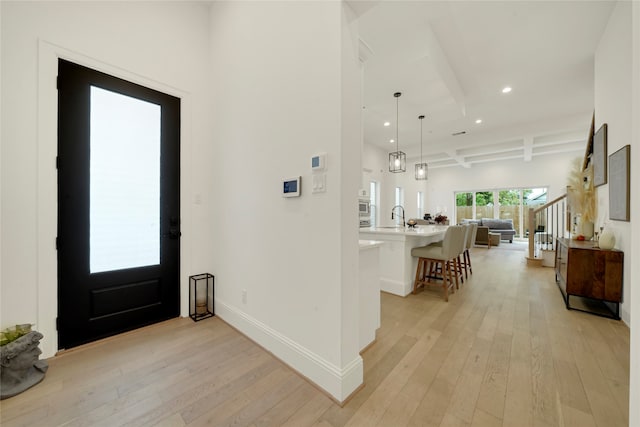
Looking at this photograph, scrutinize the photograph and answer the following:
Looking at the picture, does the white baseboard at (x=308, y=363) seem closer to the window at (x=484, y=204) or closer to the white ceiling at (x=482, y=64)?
the white ceiling at (x=482, y=64)

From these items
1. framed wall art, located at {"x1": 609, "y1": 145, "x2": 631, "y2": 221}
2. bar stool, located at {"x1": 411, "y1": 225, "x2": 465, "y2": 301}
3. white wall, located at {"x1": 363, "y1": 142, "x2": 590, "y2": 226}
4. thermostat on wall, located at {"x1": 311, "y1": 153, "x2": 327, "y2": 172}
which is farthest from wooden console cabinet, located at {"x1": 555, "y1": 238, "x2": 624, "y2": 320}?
white wall, located at {"x1": 363, "y1": 142, "x2": 590, "y2": 226}

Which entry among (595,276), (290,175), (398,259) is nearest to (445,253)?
(398,259)

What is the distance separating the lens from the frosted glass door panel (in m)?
2.17

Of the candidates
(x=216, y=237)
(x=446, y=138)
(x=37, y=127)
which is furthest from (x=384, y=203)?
(x=37, y=127)

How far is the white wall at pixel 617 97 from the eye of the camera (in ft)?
7.95

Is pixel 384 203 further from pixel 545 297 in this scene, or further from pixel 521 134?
pixel 545 297

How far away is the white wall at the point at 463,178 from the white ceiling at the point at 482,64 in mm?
1667

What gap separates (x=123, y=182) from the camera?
7.55ft

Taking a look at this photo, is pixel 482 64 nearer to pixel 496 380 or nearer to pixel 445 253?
pixel 445 253

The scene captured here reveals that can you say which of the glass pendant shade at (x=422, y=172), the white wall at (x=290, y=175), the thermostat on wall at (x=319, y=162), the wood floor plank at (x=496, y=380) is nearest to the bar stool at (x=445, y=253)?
the wood floor plank at (x=496, y=380)

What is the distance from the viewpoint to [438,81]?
4.11m

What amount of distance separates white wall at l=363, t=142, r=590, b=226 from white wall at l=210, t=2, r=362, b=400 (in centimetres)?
527

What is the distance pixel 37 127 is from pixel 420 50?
4141 millimetres

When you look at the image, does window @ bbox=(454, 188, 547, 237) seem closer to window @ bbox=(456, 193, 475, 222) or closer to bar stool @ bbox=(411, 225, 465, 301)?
window @ bbox=(456, 193, 475, 222)
